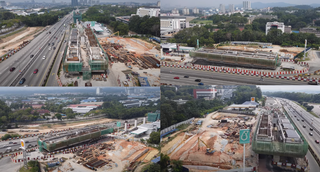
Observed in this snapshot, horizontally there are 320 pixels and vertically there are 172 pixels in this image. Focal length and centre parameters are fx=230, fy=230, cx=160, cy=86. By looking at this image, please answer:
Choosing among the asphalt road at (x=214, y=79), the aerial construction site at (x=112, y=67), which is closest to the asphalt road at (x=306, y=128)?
the asphalt road at (x=214, y=79)

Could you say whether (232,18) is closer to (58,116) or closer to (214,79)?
(214,79)

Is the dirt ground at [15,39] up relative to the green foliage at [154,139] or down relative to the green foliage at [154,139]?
up

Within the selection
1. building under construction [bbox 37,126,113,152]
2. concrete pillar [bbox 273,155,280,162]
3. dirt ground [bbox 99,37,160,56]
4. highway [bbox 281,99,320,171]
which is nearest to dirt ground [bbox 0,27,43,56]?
building under construction [bbox 37,126,113,152]

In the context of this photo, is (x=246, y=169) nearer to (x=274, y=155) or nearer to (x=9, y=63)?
(x=274, y=155)

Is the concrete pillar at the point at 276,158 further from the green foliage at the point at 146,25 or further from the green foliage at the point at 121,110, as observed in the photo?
the green foliage at the point at 146,25

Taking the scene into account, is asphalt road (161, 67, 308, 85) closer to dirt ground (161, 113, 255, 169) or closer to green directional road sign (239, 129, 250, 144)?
dirt ground (161, 113, 255, 169)

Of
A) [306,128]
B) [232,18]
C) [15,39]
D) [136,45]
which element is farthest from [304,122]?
[15,39]

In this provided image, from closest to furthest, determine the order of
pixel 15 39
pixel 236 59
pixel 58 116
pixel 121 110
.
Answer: pixel 236 59 < pixel 15 39 < pixel 58 116 < pixel 121 110
